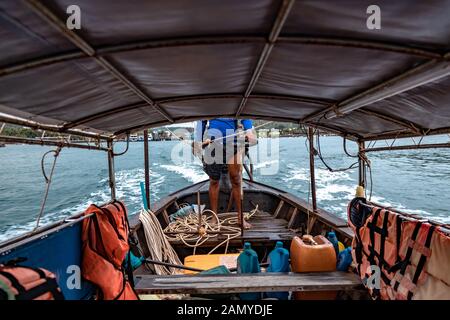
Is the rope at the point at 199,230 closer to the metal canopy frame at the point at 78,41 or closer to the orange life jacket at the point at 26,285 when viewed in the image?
the metal canopy frame at the point at 78,41

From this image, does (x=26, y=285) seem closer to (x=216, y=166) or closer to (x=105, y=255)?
(x=105, y=255)

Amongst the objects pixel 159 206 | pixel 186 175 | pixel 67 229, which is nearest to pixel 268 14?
pixel 67 229

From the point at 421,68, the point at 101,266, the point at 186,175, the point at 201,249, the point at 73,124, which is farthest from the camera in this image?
the point at 186,175

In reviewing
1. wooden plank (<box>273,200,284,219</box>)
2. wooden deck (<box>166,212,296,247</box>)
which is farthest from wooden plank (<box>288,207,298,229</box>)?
wooden plank (<box>273,200,284,219</box>)

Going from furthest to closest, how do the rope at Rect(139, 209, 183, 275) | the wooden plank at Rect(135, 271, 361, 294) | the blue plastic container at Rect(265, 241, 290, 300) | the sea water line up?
1. the sea water
2. the rope at Rect(139, 209, 183, 275)
3. the blue plastic container at Rect(265, 241, 290, 300)
4. the wooden plank at Rect(135, 271, 361, 294)

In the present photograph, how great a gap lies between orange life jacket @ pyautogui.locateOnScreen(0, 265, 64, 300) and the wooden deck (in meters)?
3.52

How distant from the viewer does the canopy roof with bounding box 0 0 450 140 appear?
1.34 meters

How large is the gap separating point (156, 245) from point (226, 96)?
96.4 inches

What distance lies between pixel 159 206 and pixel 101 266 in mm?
3718

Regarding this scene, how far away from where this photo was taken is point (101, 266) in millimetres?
2547

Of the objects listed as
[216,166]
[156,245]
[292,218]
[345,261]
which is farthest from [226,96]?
[292,218]

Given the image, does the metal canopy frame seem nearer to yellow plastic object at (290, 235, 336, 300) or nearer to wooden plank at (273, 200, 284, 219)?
yellow plastic object at (290, 235, 336, 300)

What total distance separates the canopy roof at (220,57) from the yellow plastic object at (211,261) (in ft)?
7.99
